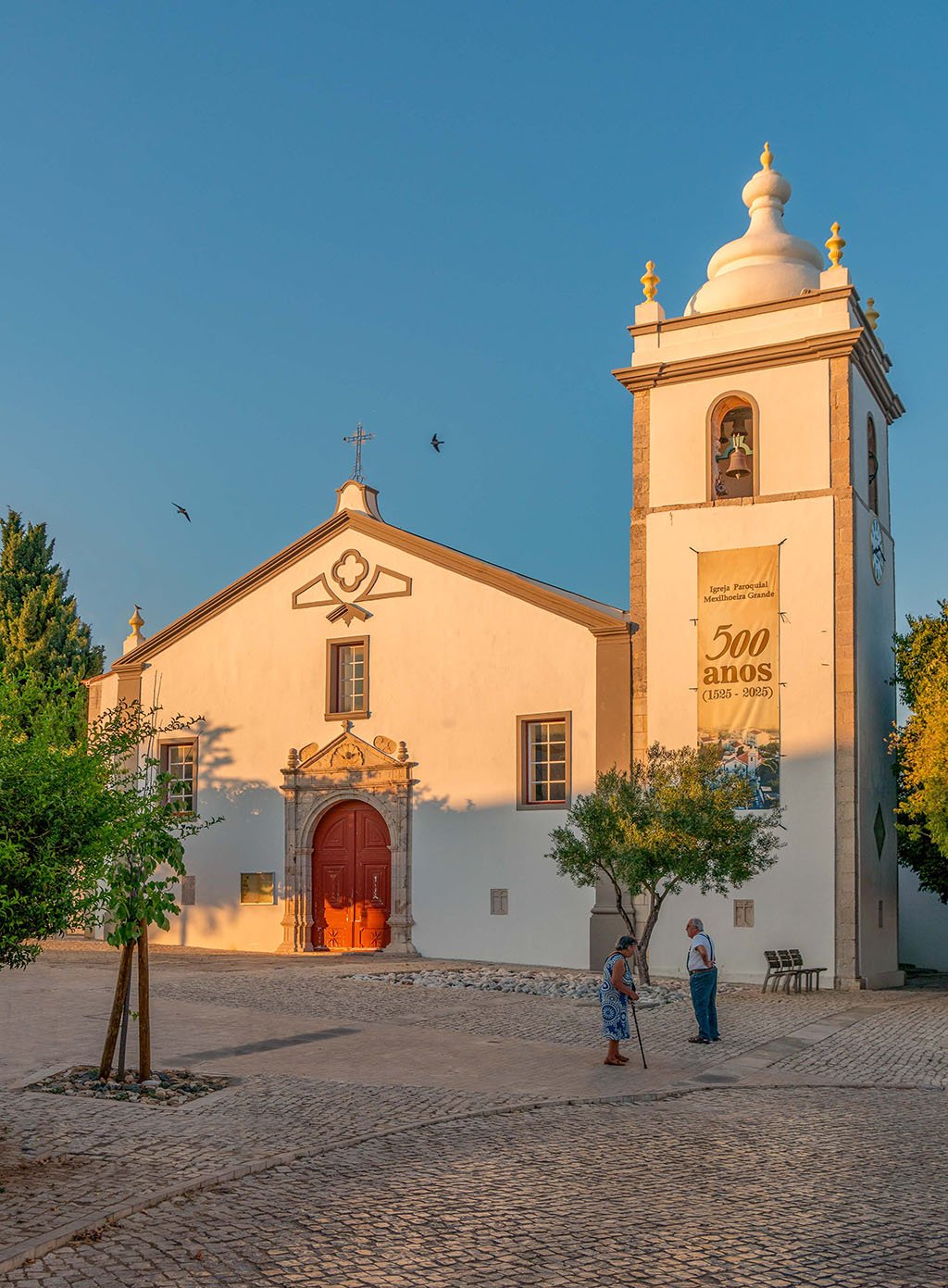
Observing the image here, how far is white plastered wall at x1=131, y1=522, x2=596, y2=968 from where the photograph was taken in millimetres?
23500

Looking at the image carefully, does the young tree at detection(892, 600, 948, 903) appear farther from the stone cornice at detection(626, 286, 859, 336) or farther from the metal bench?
the stone cornice at detection(626, 286, 859, 336)

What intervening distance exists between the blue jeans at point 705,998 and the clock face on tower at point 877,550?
36.5ft

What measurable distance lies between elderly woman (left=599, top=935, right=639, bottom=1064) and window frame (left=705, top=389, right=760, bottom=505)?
1171 cm

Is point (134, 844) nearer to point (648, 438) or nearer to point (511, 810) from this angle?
point (511, 810)

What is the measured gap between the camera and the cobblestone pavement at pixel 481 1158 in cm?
677

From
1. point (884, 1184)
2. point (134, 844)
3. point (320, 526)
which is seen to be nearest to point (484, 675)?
point (320, 526)

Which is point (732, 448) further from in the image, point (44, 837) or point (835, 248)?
point (44, 837)

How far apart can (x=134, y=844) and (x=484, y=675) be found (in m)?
13.7

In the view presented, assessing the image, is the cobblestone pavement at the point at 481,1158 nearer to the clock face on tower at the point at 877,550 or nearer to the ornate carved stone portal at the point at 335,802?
the ornate carved stone portal at the point at 335,802

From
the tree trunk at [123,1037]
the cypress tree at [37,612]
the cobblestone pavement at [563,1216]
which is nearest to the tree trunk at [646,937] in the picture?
the cobblestone pavement at [563,1216]

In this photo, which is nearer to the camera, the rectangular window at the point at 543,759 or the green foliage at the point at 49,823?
the green foliage at the point at 49,823

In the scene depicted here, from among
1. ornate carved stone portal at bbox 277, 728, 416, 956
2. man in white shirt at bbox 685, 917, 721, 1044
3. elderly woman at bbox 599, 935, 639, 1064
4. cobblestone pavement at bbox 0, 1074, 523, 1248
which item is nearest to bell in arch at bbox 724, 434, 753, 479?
ornate carved stone portal at bbox 277, 728, 416, 956

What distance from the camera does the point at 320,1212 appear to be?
758cm

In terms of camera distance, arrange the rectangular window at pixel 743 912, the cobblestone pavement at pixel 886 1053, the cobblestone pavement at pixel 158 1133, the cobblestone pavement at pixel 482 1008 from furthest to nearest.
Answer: the rectangular window at pixel 743 912 → the cobblestone pavement at pixel 482 1008 → the cobblestone pavement at pixel 886 1053 → the cobblestone pavement at pixel 158 1133
